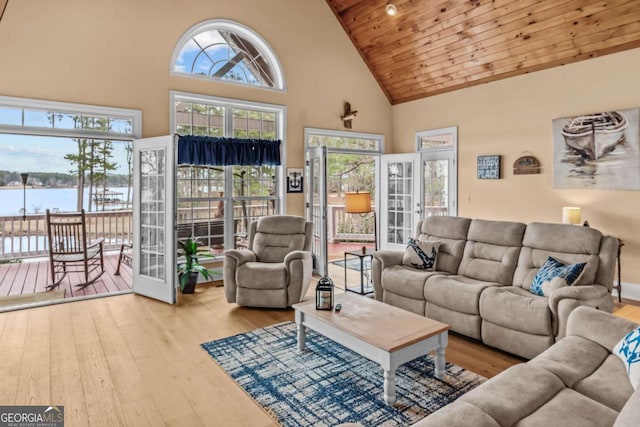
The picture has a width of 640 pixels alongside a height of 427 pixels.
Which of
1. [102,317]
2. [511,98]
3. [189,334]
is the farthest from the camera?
[511,98]

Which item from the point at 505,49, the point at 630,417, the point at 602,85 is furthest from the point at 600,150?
the point at 630,417

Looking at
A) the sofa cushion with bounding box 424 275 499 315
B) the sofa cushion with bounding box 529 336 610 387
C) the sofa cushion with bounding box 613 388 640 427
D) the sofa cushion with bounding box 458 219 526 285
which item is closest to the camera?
the sofa cushion with bounding box 613 388 640 427

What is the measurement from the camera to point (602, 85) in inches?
191

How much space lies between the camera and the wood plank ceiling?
4.54 metres

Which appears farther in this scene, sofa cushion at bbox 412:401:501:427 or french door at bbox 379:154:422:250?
french door at bbox 379:154:422:250

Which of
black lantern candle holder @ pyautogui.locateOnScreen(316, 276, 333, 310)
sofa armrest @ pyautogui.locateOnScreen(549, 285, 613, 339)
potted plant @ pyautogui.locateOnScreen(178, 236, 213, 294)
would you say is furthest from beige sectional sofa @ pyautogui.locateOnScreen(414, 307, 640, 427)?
potted plant @ pyautogui.locateOnScreen(178, 236, 213, 294)

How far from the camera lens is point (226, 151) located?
541 cm

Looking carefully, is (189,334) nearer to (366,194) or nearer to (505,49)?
(366,194)

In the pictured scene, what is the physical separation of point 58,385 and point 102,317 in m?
1.44

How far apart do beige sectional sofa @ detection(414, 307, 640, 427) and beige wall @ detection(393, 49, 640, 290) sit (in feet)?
11.0

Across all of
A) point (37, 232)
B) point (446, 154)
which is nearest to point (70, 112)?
point (37, 232)

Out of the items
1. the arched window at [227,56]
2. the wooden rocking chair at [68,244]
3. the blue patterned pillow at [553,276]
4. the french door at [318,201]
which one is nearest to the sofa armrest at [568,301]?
the blue patterned pillow at [553,276]

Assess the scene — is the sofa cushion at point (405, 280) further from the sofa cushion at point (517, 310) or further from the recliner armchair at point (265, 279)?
the recliner armchair at point (265, 279)

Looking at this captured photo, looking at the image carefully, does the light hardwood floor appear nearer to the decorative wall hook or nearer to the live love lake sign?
the live love lake sign
